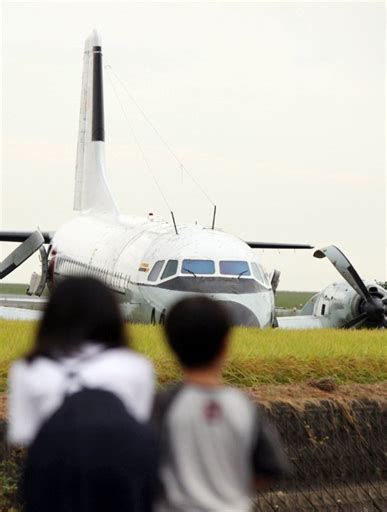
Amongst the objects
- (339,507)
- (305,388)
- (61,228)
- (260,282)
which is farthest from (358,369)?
(61,228)

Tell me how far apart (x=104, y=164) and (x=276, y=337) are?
23516mm

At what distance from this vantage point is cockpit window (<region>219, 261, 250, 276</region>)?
20.5m

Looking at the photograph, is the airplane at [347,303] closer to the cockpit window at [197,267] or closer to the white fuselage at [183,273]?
the white fuselage at [183,273]

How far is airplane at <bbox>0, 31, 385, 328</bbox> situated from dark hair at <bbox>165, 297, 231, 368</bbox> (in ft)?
47.1

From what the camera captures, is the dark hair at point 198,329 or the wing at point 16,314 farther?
the wing at point 16,314

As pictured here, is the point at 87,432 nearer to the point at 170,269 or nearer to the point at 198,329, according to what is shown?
the point at 198,329

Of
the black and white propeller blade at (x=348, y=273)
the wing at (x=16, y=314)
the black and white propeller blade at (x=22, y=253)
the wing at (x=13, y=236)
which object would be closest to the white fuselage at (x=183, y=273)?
the wing at (x=16, y=314)

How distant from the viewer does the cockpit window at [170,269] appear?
68.4ft

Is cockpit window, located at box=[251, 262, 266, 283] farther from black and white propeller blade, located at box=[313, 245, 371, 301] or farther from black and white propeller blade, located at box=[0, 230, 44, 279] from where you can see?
black and white propeller blade, located at box=[0, 230, 44, 279]

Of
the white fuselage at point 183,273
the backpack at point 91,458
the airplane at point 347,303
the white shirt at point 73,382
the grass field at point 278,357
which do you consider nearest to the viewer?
the backpack at point 91,458

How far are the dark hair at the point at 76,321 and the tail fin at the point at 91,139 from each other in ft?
106

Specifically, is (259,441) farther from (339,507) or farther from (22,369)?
(339,507)

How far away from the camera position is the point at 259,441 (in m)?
3.79

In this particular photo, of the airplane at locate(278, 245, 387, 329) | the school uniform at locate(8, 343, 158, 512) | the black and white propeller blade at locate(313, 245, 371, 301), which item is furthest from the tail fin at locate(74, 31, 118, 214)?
the school uniform at locate(8, 343, 158, 512)
